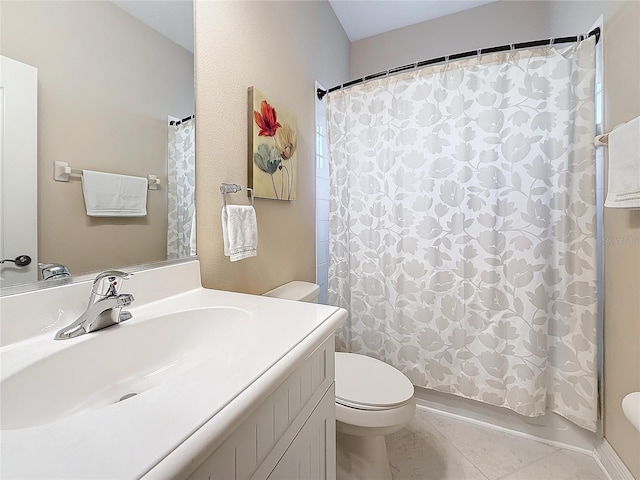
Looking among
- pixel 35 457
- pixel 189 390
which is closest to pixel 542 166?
pixel 189 390

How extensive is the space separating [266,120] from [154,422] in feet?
4.13

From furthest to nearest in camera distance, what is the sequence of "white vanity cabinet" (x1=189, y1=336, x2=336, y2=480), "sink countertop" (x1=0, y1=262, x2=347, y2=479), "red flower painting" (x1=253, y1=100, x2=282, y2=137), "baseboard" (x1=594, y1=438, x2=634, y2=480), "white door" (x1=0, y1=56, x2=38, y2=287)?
Result: "red flower painting" (x1=253, y1=100, x2=282, y2=137) < "baseboard" (x1=594, y1=438, x2=634, y2=480) < "white door" (x1=0, y1=56, x2=38, y2=287) < "white vanity cabinet" (x1=189, y1=336, x2=336, y2=480) < "sink countertop" (x1=0, y1=262, x2=347, y2=479)

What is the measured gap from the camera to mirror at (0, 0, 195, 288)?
656mm

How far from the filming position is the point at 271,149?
4.62 ft

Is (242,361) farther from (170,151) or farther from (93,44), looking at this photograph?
(93,44)

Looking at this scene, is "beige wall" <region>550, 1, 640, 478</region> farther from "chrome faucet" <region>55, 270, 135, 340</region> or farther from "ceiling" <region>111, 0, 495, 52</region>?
"chrome faucet" <region>55, 270, 135, 340</region>

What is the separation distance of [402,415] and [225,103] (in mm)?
1380

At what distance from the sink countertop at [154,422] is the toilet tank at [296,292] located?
78 centimetres

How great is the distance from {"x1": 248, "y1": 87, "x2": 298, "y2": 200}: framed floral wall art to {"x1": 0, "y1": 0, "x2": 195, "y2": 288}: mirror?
0.30 m

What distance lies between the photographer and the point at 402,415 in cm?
112

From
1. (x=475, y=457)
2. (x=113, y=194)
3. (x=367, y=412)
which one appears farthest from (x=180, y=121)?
(x=475, y=457)

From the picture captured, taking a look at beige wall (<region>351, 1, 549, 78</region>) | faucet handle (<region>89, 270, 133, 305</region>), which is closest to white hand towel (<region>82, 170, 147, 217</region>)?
faucet handle (<region>89, 270, 133, 305</region>)

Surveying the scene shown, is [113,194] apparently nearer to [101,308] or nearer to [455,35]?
[101,308]

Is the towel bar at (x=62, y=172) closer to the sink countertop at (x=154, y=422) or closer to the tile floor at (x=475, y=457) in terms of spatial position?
the sink countertop at (x=154, y=422)
